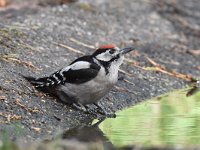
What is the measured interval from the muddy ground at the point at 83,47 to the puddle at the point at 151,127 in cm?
A: 24

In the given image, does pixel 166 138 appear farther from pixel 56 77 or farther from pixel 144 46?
pixel 144 46

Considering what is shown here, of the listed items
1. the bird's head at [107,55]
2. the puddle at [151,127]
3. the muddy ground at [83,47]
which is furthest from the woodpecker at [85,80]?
the puddle at [151,127]

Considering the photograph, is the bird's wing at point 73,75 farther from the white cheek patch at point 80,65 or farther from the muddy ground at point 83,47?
the muddy ground at point 83,47

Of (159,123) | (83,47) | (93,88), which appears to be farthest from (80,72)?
(83,47)

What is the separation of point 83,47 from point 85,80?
2.48 m

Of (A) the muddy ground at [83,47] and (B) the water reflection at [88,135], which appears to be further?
(A) the muddy ground at [83,47]

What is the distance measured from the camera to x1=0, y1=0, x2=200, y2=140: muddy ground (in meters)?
7.34

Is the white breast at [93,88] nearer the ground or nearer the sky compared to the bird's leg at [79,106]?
nearer the sky

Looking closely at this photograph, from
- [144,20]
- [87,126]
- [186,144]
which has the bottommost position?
[144,20]

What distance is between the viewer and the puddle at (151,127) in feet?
21.4

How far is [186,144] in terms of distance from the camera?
249 inches

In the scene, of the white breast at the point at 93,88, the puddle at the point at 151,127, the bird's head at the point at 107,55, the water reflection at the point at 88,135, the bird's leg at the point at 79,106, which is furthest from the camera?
the bird's head at the point at 107,55

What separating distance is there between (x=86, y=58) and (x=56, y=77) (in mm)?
385

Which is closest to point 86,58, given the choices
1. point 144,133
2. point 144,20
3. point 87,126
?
point 87,126
